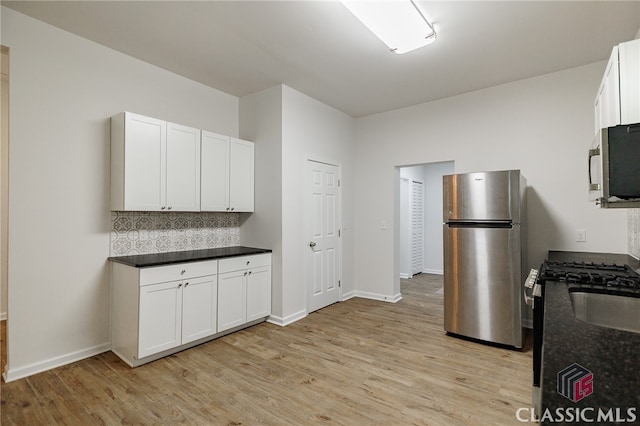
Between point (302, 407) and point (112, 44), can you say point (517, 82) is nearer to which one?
point (302, 407)

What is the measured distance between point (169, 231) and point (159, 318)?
1.04 metres

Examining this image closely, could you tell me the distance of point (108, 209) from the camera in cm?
297

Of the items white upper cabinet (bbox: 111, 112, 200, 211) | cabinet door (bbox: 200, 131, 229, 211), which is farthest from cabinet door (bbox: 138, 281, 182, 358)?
cabinet door (bbox: 200, 131, 229, 211)

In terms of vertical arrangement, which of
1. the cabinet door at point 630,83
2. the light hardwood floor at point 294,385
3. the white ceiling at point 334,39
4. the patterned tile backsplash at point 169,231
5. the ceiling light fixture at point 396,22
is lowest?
the light hardwood floor at point 294,385

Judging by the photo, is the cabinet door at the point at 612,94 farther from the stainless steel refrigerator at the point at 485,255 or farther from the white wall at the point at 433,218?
the white wall at the point at 433,218

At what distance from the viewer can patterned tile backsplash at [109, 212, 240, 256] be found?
308cm

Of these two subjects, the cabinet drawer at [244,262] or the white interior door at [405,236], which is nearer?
the cabinet drawer at [244,262]

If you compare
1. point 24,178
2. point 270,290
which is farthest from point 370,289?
point 24,178

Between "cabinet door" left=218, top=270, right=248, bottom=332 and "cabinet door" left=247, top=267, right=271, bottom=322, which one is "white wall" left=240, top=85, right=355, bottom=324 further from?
"cabinet door" left=218, top=270, right=248, bottom=332

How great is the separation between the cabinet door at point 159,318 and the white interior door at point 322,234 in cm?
165

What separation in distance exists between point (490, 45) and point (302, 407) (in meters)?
3.38

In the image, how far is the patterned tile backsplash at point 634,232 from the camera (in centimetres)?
255

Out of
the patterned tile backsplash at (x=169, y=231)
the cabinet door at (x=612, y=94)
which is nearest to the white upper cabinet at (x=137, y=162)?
the patterned tile backsplash at (x=169, y=231)

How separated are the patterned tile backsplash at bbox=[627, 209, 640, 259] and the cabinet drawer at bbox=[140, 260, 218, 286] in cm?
370
